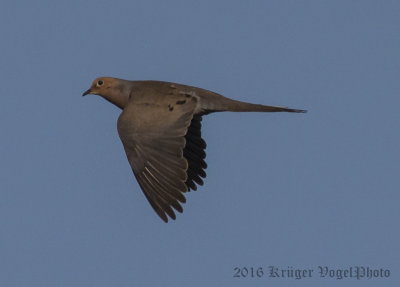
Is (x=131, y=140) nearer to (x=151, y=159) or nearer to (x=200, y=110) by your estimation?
(x=151, y=159)

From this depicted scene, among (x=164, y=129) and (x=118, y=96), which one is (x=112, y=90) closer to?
(x=118, y=96)

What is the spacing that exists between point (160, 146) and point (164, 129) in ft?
0.85

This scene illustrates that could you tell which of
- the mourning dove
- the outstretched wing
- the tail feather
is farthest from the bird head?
the tail feather

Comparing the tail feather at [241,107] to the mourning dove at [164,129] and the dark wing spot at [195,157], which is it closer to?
the mourning dove at [164,129]

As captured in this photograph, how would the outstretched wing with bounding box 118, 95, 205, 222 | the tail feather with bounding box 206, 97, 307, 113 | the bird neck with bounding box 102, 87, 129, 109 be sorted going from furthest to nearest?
1. the bird neck with bounding box 102, 87, 129, 109
2. the tail feather with bounding box 206, 97, 307, 113
3. the outstretched wing with bounding box 118, 95, 205, 222

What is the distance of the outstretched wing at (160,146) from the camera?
1032 cm

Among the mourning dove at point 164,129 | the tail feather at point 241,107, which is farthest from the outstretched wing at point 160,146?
the tail feather at point 241,107

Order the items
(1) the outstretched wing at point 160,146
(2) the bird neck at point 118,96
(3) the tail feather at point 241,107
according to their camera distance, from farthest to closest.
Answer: (2) the bird neck at point 118,96
(3) the tail feather at point 241,107
(1) the outstretched wing at point 160,146

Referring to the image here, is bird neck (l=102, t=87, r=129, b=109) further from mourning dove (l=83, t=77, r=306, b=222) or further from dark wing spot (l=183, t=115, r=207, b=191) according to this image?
dark wing spot (l=183, t=115, r=207, b=191)

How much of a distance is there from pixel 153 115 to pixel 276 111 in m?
1.63

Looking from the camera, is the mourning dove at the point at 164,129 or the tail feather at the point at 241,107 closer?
the mourning dove at the point at 164,129

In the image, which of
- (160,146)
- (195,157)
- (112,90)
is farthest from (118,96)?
(160,146)

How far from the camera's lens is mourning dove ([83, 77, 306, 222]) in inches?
409

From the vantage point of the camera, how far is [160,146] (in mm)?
10711
